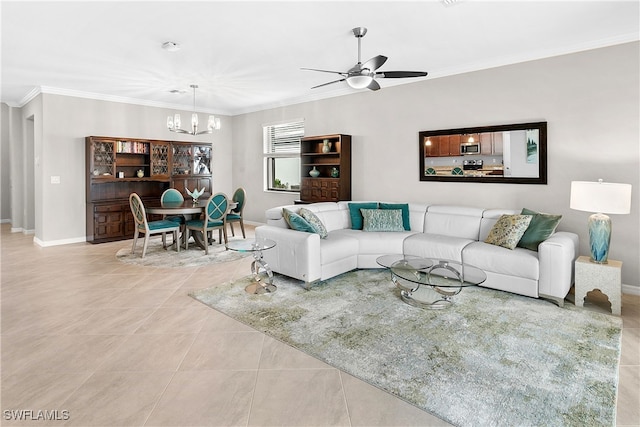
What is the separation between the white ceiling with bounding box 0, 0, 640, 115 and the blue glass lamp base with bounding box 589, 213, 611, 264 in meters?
1.93

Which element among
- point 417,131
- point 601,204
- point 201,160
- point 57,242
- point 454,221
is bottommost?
point 57,242

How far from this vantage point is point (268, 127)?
798 cm

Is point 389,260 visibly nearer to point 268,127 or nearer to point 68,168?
point 268,127

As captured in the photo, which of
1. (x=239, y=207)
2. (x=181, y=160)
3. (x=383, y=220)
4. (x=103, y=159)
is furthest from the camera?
(x=181, y=160)

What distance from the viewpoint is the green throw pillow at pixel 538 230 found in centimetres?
371

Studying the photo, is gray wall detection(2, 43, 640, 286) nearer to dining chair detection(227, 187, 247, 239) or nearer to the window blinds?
the window blinds

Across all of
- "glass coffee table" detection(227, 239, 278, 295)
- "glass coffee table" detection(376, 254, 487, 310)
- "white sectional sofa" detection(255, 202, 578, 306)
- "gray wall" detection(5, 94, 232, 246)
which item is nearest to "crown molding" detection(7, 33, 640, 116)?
"gray wall" detection(5, 94, 232, 246)

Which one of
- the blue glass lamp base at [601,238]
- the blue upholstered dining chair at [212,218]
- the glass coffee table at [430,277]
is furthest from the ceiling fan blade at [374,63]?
the blue upholstered dining chair at [212,218]

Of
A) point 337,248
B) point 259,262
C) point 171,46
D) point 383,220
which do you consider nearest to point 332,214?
point 383,220

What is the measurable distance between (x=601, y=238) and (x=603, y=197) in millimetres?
396

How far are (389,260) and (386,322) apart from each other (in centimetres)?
76

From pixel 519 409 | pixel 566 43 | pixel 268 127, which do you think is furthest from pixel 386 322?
pixel 268 127

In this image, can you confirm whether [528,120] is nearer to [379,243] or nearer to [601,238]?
[601,238]

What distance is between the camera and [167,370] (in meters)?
2.39
